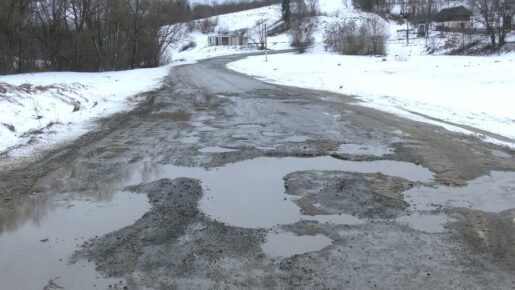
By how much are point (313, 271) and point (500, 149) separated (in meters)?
6.24

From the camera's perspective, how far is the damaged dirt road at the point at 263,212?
4414 millimetres

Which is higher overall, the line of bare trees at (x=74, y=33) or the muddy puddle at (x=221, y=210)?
the line of bare trees at (x=74, y=33)

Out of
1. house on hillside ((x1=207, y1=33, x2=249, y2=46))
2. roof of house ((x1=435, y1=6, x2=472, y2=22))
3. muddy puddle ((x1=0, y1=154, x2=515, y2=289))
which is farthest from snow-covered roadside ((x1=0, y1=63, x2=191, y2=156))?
house on hillside ((x1=207, y1=33, x2=249, y2=46))

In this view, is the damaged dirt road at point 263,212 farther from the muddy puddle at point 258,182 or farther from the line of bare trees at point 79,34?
the line of bare trees at point 79,34

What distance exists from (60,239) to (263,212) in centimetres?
227

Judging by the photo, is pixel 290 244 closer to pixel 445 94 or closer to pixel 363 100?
pixel 363 100

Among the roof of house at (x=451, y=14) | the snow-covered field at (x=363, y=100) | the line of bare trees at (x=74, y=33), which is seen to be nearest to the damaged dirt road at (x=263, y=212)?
the snow-covered field at (x=363, y=100)

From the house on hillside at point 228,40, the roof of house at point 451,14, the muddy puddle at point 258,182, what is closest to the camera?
the muddy puddle at point 258,182

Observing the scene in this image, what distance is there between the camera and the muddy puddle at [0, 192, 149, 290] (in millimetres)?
4371

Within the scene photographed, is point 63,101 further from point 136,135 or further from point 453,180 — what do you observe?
point 453,180

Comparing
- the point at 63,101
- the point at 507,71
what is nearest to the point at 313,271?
the point at 63,101

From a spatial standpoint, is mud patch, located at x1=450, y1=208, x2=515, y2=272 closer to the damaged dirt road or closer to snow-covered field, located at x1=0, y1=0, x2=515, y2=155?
the damaged dirt road

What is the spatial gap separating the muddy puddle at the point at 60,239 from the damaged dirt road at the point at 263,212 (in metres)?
0.02

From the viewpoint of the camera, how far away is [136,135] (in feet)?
36.5
